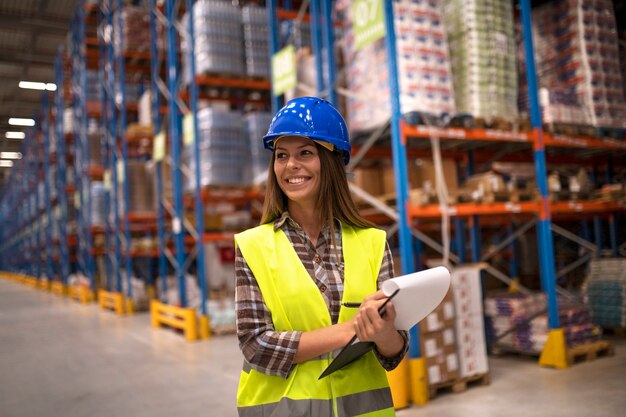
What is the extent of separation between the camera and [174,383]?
5172 millimetres

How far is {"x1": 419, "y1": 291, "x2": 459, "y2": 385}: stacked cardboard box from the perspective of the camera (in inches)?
168

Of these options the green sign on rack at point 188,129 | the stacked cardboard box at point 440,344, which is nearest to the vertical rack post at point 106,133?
the green sign on rack at point 188,129

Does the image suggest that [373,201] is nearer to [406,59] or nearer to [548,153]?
[406,59]

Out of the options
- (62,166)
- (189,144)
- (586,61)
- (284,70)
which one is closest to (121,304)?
(189,144)

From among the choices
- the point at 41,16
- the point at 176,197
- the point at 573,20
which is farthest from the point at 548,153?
the point at 41,16

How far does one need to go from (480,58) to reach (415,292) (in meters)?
4.37

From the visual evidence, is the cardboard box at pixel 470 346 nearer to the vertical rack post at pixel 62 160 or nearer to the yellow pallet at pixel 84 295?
the yellow pallet at pixel 84 295

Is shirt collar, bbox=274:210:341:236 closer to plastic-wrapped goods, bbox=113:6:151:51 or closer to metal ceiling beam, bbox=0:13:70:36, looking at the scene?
plastic-wrapped goods, bbox=113:6:151:51

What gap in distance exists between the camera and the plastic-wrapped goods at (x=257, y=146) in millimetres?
7883

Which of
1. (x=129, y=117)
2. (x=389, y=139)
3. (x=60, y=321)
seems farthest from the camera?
(x=129, y=117)

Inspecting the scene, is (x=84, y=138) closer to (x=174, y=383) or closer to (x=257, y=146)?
(x=257, y=146)

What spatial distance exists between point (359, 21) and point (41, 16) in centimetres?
1524

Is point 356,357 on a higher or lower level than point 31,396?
higher

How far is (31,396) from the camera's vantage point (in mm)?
4969
